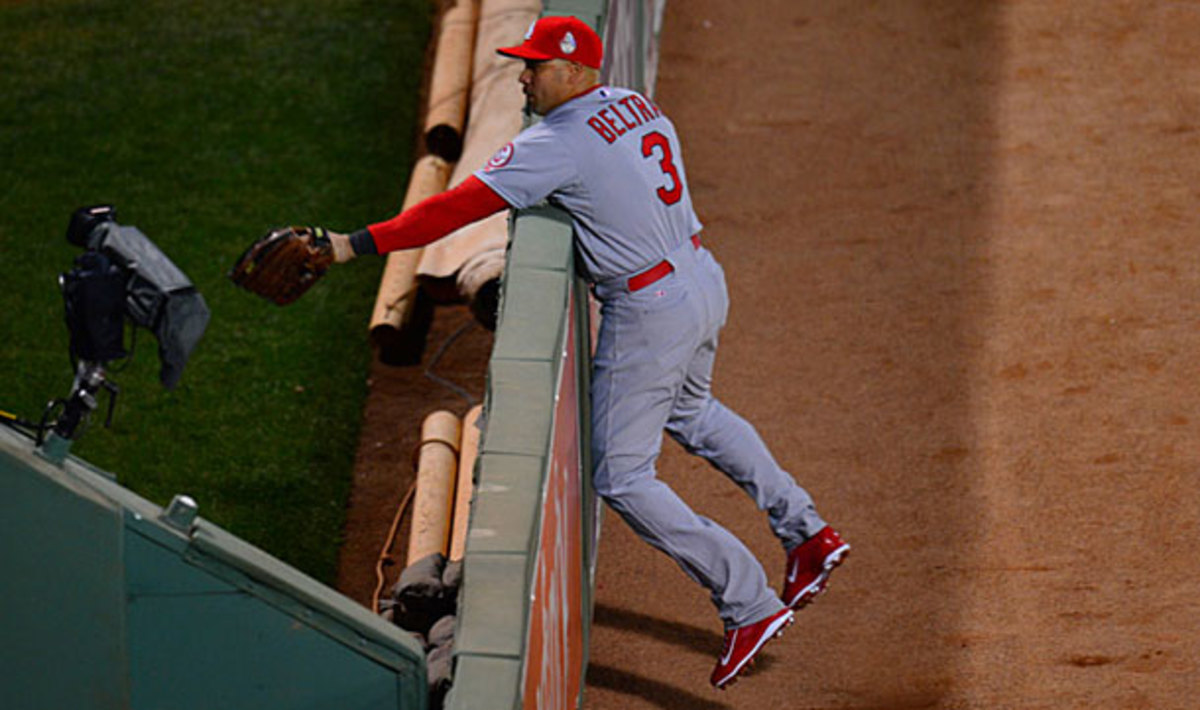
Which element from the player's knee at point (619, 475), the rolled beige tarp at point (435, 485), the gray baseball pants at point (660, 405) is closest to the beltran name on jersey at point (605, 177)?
the gray baseball pants at point (660, 405)

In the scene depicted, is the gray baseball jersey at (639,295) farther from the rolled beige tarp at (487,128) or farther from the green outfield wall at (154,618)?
the rolled beige tarp at (487,128)

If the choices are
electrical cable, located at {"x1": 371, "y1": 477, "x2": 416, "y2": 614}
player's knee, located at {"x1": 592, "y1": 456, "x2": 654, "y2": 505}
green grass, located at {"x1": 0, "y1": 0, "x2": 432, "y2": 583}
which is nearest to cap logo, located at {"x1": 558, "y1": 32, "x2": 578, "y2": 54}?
player's knee, located at {"x1": 592, "y1": 456, "x2": 654, "y2": 505}

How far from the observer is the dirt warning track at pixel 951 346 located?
561 centimetres

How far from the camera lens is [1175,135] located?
8.30 m

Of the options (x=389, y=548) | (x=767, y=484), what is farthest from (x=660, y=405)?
(x=389, y=548)

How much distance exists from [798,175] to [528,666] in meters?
5.17

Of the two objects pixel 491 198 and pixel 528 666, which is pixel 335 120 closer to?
pixel 491 198

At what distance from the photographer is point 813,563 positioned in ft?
18.2

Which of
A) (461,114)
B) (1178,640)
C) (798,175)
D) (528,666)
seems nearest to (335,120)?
(461,114)

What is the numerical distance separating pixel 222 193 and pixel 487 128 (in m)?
1.80

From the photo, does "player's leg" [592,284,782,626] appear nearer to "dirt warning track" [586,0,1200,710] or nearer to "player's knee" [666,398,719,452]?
"player's knee" [666,398,719,452]

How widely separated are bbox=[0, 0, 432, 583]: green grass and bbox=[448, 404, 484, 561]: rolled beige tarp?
0.70m

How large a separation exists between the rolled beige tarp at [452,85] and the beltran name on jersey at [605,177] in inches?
170

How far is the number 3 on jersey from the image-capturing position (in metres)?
4.97
